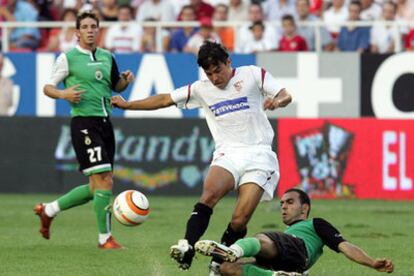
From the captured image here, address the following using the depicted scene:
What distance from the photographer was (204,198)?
37.5 ft

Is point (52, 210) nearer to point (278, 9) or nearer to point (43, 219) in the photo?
point (43, 219)

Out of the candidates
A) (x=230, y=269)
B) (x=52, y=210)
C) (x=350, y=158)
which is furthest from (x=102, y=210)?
(x=350, y=158)

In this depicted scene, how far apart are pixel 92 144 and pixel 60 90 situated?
0.68 meters

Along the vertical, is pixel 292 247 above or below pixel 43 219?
above

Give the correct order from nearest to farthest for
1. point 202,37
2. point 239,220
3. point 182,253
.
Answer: point 182,253, point 239,220, point 202,37

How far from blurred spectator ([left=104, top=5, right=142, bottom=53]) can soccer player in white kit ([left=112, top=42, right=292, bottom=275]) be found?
1171 cm

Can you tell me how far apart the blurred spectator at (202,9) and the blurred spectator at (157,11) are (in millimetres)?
422

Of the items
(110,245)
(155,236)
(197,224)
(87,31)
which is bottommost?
(155,236)

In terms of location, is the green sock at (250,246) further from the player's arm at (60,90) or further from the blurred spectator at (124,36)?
the blurred spectator at (124,36)

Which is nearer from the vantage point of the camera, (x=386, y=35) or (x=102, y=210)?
(x=102, y=210)

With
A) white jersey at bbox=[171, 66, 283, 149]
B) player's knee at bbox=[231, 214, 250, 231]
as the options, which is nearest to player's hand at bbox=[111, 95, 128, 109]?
white jersey at bbox=[171, 66, 283, 149]

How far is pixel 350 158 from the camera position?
A: 22.0m

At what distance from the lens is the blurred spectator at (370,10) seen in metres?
23.7

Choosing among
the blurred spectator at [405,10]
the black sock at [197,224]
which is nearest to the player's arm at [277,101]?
the black sock at [197,224]
